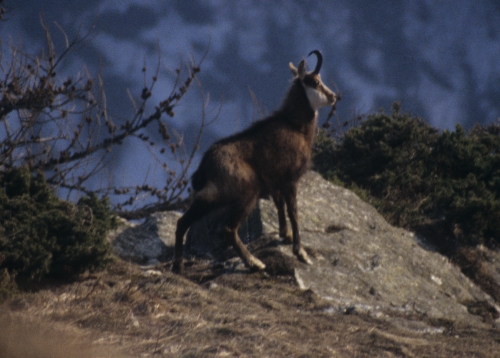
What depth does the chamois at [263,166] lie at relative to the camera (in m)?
6.87

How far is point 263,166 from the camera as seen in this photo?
7.32m

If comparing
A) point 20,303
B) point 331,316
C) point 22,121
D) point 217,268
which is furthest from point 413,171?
point 20,303

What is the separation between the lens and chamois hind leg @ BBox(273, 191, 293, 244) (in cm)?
762

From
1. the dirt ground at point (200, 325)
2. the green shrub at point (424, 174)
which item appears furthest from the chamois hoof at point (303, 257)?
the green shrub at point (424, 174)

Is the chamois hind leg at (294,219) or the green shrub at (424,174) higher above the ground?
the green shrub at (424,174)

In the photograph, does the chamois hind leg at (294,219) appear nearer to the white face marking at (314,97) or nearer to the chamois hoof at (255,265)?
the chamois hoof at (255,265)

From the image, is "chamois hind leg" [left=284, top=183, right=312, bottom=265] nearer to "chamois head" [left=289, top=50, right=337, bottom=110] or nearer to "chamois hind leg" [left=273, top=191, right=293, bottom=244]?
"chamois hind leg" [left=273, top=191, right=293, bottom=244]

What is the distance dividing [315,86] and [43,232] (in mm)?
3917

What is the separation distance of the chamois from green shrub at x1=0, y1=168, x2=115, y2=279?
1.15 m

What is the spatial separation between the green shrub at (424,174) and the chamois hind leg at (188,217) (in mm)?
4108

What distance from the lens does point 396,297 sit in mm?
7012

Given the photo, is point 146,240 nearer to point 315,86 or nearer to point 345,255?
point 345,255

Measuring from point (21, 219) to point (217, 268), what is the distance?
224cm

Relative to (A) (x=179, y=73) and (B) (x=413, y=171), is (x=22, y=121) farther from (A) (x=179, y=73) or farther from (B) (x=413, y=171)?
(B) (x=413, y=171)
